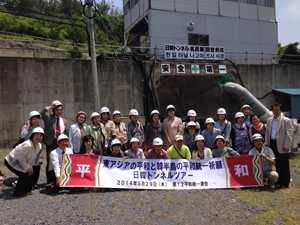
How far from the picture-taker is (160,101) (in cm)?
1390

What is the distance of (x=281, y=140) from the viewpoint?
19.4 ft

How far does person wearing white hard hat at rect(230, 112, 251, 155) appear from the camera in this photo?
646 centimetres

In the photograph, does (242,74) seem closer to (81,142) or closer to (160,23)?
(160,23)

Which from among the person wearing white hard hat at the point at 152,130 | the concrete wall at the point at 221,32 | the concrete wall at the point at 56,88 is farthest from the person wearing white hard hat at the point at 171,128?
the concrete wall at the point at 221,32

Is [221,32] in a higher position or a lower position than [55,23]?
lower

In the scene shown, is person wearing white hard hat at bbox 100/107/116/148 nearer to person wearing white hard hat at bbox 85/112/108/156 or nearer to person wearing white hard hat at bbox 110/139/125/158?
person wearing white hard hat at bbox 85/112/108/156

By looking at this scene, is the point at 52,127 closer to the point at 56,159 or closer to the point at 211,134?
the point at 56,159

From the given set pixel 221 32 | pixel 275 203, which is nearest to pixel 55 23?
pixel 221 32

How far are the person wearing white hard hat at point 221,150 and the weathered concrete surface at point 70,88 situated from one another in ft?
23.3

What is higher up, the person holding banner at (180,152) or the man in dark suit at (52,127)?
the man in dark suit at (52,127)

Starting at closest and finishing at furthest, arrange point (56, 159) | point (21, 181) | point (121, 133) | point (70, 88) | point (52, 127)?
point (21, 181) → point (56, 159) → point (52, 127) → point (121, 133) → point (70, 88)

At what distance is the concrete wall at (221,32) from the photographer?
1580 cm

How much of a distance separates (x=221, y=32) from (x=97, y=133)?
530 inches

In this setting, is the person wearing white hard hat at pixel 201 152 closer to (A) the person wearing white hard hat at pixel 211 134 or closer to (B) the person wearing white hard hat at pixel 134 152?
(A) the person wearing white hard hat at pixel 211 134
